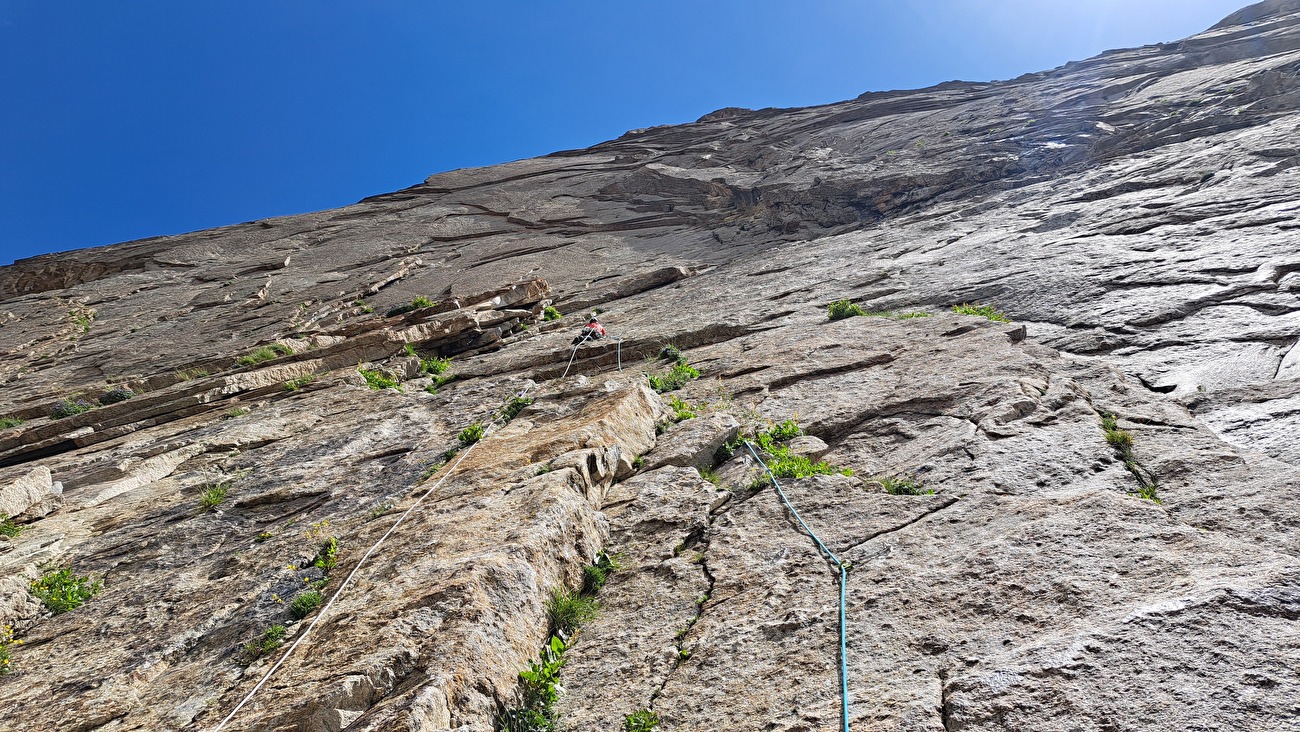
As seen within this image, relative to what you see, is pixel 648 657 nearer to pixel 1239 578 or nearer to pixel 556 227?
pixel 1239 578

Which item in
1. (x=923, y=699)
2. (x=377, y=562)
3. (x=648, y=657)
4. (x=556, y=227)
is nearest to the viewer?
(x=923, y=699)

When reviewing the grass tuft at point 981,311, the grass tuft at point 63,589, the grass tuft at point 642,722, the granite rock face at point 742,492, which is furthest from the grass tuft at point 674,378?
the grass tuft at point 63,589

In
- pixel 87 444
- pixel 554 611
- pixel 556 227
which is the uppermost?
pixel 556 227

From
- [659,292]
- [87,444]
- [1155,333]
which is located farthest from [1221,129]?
[87,444]

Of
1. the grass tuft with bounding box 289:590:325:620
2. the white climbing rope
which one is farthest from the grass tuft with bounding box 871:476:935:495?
the white climbing rope

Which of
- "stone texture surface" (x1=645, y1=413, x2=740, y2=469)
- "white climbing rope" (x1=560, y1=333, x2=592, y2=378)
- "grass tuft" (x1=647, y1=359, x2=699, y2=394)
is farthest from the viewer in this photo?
"white climbing rope" (x1=560, y1=333, x2=592, y2=378)

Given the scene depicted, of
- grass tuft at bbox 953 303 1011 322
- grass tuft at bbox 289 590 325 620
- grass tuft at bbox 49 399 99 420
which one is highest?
grass tuft at bbox 49 399 99 420

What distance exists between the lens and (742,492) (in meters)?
7.45

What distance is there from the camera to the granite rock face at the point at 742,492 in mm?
4691

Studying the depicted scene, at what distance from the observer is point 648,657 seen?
548 centimetres

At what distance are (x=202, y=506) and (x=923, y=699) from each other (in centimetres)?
855

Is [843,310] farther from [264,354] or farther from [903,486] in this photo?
[264,354]

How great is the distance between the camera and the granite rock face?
4691mm

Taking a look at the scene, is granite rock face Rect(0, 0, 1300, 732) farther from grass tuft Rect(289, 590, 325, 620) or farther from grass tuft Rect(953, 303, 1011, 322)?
grass tuft Rect(953, 303, 1011, 322)
